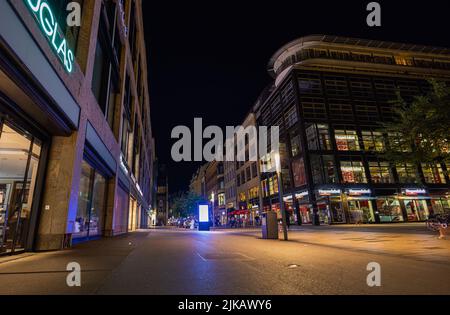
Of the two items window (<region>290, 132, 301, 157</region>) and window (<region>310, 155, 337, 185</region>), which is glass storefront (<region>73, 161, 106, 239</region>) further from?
window (<region>290, 132, 301, 157</region>)

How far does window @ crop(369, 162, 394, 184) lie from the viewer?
37344 mm

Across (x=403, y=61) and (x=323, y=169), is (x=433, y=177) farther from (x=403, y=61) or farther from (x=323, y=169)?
(x=403, y=61)

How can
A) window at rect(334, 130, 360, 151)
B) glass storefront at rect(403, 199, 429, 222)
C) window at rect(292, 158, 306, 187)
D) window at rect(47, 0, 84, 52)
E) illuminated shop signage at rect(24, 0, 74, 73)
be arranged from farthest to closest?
window at rect(334, 130, 360, 151)
window at rect(292, 158, 306, 187)
glass storefront at rect(403, 199, 429, 222)
window at rect(47, 0, 84, 52)
illuminated shop signage at rect(24, 0, 74, 73)

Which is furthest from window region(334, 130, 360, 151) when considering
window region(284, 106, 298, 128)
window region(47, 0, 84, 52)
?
window region(47, 0, 84, 52)

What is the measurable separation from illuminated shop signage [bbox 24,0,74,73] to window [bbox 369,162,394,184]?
1543 inches

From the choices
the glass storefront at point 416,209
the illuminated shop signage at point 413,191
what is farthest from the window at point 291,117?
the glass storefront at point 416,209

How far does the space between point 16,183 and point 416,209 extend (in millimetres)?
45092

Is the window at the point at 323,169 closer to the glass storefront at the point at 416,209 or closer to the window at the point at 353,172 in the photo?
the window at the point at 353,172

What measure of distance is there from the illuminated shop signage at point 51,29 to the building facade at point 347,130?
105ft

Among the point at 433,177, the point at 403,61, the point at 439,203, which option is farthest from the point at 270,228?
the point at 403,61

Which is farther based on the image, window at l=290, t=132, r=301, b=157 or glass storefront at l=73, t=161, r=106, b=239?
window at l=290, t=132, r=301, b=157
